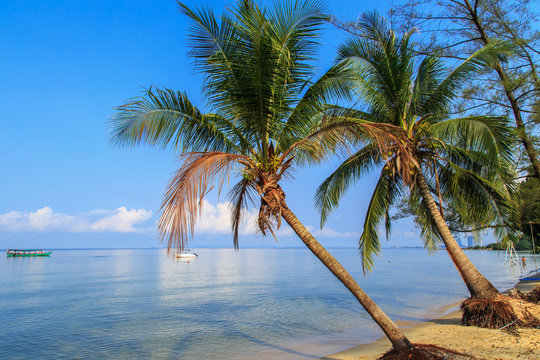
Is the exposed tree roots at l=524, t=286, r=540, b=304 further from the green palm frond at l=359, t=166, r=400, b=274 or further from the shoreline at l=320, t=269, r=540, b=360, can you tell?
the green palm frond at l=359, t=166, r=400, b=274

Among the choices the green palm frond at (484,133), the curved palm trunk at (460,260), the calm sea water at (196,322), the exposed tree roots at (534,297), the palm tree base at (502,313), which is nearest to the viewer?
the green palm frond at (484,133)

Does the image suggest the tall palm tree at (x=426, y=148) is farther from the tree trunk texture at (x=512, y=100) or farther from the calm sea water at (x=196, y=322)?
the calm sea water at (x=196, y=322)

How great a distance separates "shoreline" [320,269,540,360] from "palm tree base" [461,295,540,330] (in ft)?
0.77

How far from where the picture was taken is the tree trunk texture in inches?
418

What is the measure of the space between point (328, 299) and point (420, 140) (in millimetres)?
15356

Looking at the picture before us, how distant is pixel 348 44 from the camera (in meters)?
8.88

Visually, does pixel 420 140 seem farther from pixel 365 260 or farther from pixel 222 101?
pixel 222 101

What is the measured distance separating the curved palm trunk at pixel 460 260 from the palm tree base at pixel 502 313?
20 cm

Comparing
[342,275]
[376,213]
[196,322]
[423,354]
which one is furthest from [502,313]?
[196,322]

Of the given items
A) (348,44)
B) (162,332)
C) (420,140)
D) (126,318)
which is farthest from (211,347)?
(348,44)

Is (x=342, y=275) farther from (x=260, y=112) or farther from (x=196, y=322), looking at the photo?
(x=196, y=322)

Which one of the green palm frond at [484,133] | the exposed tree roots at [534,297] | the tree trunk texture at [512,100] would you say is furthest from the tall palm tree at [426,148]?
the exposed tree roots at [534,297]

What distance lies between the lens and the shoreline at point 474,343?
6.83 m

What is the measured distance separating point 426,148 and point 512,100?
12.8 feet
